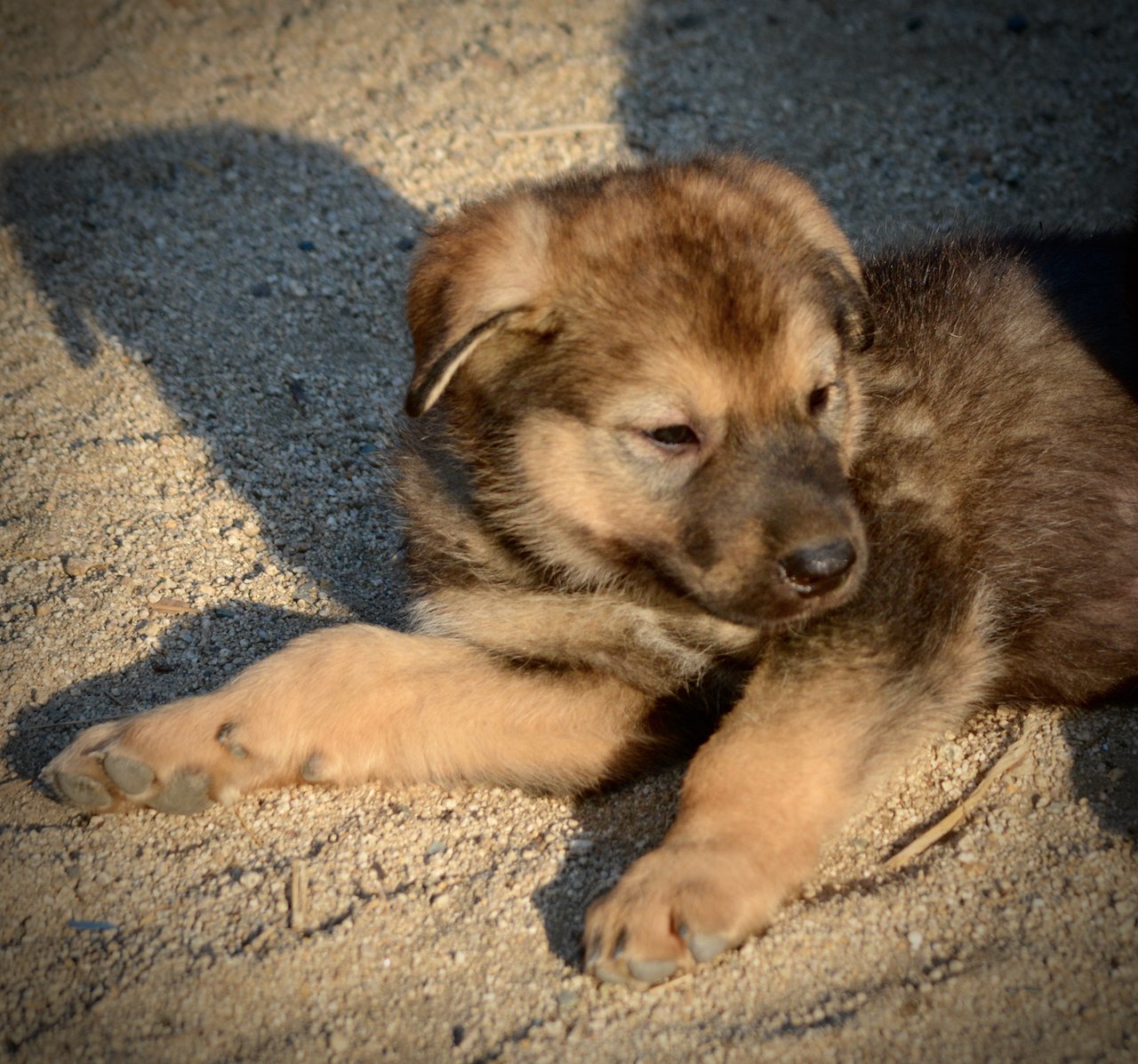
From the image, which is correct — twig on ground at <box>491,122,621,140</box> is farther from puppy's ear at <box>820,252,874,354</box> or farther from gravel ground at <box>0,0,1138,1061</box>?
puppy's ear at <box>820,252,874,354</box>

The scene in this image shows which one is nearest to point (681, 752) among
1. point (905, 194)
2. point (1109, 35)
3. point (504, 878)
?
point (504, 878)

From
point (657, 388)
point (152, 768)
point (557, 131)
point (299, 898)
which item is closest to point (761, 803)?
point (657, 388)

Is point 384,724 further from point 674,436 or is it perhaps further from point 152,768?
point 674,436

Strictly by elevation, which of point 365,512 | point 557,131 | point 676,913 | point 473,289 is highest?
point 473,289

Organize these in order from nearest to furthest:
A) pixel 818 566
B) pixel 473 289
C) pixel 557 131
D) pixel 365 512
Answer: pixel 818 566
pixel 473 289
pixel 365 512
pixel 557 131

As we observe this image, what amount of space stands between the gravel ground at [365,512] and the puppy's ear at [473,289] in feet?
4.08

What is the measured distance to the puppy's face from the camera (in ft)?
9.55

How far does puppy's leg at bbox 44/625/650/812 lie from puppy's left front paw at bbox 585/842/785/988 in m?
0.65

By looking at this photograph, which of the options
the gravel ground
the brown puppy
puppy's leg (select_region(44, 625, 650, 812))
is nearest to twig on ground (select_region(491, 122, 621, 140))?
the gravel ground

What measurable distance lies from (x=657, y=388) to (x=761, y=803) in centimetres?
103

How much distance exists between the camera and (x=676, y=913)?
→ 104 inches

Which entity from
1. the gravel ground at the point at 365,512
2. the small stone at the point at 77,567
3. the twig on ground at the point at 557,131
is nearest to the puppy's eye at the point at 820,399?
the gravel ground at the point at 365,512

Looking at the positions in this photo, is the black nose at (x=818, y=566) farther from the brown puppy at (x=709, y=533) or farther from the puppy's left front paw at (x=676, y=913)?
the puppy's left front paw at (x=676, y=913)

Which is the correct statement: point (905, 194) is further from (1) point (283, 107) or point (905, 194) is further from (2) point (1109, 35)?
(1) point (283, 107)
